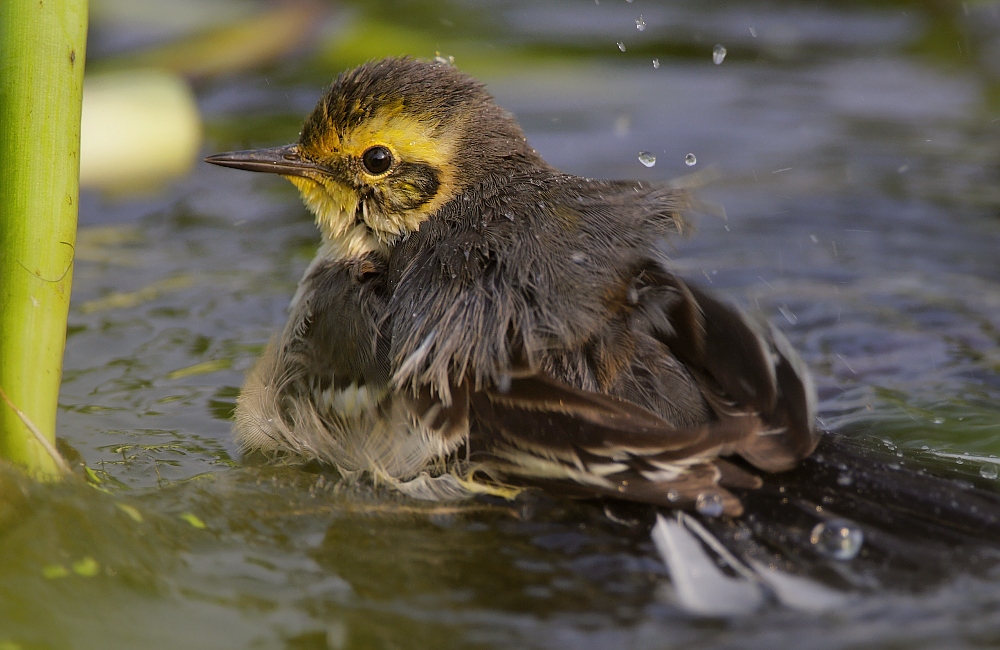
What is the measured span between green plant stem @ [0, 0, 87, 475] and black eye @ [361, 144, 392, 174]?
1.48 meters

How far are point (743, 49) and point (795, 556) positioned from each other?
7100 mm

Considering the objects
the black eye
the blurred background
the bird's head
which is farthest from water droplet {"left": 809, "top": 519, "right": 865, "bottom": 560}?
the black eye

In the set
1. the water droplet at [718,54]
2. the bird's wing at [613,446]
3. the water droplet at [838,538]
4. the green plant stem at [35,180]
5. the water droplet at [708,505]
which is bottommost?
the water droplet at [838,538]

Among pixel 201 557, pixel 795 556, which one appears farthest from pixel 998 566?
pixel 201 557

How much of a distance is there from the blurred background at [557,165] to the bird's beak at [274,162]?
100 centimetres

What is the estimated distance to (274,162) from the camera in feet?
15.0

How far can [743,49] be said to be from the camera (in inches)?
379

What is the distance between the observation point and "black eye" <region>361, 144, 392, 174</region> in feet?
14.7

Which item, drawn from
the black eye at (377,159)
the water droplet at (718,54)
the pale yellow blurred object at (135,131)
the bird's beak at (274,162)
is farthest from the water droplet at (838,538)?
the water droplet at (718,54)

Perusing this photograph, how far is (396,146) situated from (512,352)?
1245 mm

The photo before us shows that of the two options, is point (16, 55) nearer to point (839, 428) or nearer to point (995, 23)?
point (839, 428)

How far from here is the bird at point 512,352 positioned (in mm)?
3467

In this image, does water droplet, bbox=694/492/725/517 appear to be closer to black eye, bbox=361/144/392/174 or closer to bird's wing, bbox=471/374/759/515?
bird's wing, bbox=471/374/759/515

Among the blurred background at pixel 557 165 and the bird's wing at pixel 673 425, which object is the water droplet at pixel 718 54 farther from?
the bird's wing at pixel 673 425
